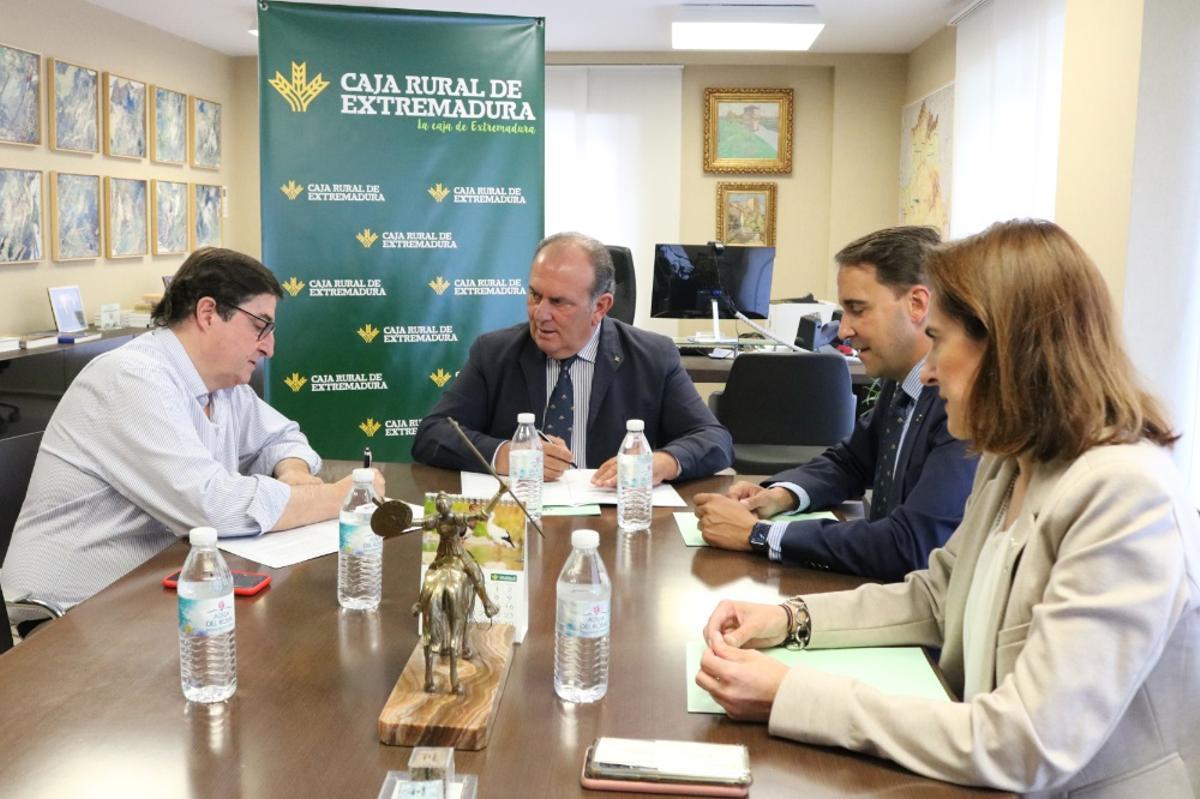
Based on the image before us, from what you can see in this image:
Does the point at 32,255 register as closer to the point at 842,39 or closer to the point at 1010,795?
the point at 842,39

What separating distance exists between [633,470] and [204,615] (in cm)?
102

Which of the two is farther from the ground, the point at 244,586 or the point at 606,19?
the point at 606,19

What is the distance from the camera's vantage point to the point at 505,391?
294cm

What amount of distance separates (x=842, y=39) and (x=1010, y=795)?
694 centimetres

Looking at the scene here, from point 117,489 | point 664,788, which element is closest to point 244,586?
point 117,489

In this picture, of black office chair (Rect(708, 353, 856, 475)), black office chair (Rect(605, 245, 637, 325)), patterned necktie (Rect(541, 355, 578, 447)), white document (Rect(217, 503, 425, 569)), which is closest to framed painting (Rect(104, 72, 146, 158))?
black office chair (Rect(605, 245, 637, 325))

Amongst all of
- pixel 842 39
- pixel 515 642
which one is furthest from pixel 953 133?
pixel 515 642

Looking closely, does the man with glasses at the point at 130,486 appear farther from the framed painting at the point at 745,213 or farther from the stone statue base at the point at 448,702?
the framed painting at the point at 745,213

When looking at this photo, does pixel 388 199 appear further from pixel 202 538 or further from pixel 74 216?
pixel 74 216

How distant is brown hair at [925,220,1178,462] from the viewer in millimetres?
1234

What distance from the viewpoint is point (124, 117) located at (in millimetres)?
6512

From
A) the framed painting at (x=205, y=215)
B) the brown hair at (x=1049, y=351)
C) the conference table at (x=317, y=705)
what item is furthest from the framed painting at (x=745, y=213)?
Answer: the brown hair at (x=1049, y=351)

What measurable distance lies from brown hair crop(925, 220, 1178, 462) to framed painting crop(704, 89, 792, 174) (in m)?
6.97

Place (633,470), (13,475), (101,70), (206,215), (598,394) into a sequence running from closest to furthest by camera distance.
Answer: (633,470) < (13,475) < (598,394) < (101,70) < (206,215)
